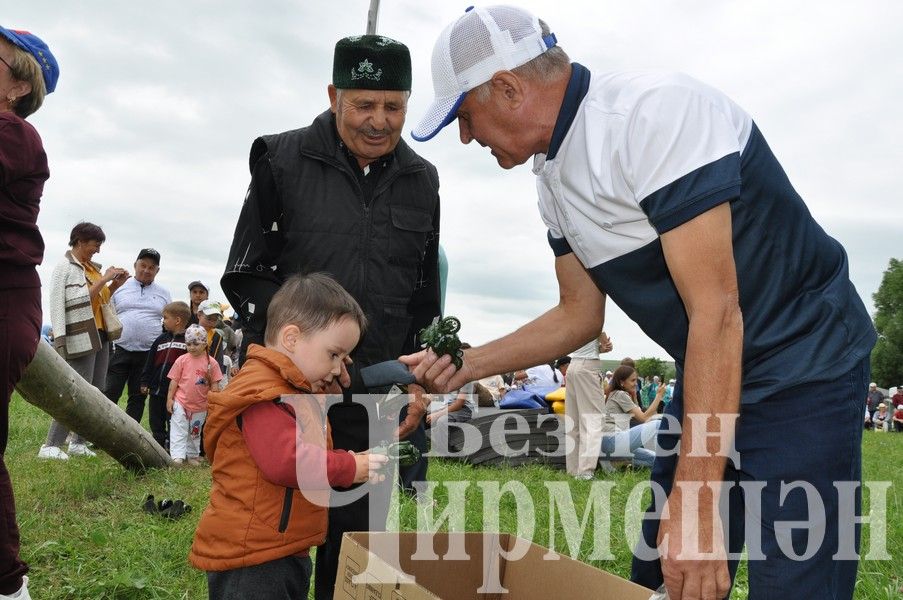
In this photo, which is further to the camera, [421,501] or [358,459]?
[421,501]

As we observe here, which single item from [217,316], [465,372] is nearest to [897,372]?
[217,316]

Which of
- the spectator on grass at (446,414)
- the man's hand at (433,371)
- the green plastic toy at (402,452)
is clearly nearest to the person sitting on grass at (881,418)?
the spectator on grass at (446,414)

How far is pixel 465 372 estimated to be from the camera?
2.88m

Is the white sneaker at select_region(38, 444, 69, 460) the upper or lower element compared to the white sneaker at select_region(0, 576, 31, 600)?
upper

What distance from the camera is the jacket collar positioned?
7.74ft

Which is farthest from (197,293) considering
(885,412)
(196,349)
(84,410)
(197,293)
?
(885,412)

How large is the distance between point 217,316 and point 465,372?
6468 millimetres

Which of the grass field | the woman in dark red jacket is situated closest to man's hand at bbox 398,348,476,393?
the woman in dark red jacket

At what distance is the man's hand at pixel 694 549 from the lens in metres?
1.72

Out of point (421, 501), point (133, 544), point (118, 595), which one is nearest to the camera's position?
point (118, 595)

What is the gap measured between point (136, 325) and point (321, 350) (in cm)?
655

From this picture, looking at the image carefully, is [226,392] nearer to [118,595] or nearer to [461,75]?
[461,75]

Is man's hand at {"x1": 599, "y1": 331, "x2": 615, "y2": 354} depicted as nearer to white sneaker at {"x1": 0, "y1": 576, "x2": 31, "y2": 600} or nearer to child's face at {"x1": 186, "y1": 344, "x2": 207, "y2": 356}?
child's face at {"x1": 186, "y1": 344, "x2": 207, "y2": 356}

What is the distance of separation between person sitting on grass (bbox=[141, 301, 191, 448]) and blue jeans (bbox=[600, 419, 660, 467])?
4447 millimetres
